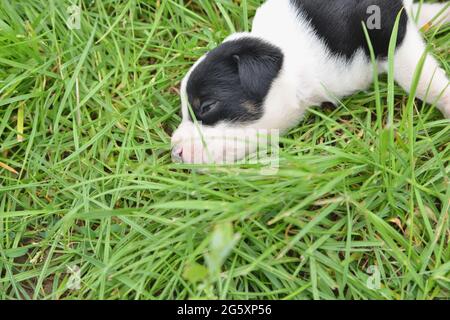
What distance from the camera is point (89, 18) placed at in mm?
3588

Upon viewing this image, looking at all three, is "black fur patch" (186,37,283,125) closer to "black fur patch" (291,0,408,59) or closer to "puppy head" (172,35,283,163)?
"puppy head" (172,35,283,163)

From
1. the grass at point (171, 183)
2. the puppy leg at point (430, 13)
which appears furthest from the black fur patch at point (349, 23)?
the puppy leg at point (430, 13)

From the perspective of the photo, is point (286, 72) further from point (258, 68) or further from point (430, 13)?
point (430, 13)

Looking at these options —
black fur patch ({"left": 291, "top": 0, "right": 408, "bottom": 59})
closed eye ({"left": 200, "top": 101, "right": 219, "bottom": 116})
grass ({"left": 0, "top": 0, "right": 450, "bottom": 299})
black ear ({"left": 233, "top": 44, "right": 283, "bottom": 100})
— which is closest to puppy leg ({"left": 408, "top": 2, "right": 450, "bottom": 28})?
grass ({"left": 0, "top": 0, "right": 450, "bottom": 299})

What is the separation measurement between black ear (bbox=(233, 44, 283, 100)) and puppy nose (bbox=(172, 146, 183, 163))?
0.41 meters

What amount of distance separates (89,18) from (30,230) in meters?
1.25

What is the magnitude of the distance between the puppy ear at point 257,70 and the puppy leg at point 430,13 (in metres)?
0.98

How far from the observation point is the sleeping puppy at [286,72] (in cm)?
279

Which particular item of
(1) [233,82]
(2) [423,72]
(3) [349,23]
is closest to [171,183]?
(1) [233,82]

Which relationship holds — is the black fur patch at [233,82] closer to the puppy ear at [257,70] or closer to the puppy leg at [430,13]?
the puppy ear at [257,70]
